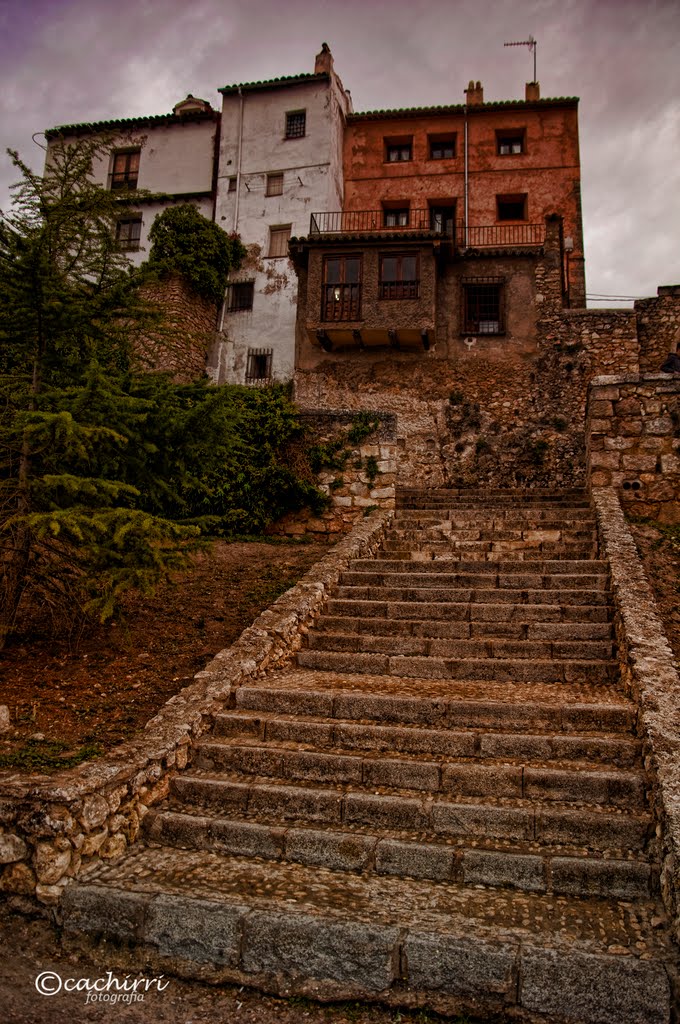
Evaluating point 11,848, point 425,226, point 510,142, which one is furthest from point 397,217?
point 11,848

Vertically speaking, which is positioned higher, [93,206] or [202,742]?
[93,206]

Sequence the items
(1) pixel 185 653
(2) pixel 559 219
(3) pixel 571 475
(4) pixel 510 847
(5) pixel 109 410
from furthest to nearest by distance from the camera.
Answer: (2) pixel 559 219 → (3) pixel 571 475 → (1) pixel 185 653 → (5) pixel 109 410 → (4) pixel 510 847

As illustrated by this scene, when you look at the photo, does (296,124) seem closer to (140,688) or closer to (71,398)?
(71,398)

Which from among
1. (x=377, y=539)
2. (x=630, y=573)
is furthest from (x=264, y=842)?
(x=377, y=539)

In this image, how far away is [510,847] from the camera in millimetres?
3979

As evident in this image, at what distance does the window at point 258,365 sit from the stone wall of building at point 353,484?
486 inches

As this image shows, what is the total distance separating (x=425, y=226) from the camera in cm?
2448

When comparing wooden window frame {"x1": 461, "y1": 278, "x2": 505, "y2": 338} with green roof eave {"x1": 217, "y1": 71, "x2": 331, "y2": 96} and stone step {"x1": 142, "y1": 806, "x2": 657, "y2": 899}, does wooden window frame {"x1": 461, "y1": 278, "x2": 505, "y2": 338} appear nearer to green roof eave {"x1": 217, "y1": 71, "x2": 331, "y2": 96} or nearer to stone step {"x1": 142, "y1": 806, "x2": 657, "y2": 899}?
green roof eave {"x1": 217, "y1": 71, "x2": 331, "y2": 96}

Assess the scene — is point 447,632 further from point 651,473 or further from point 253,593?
point 651,473

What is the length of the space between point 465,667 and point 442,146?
25025mm

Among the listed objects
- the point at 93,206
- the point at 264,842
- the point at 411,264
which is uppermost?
the point at 411,264

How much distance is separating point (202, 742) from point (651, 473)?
819 cm

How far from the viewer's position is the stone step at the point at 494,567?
8047 millimetres

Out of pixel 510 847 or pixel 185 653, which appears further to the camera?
pixel 185 653
